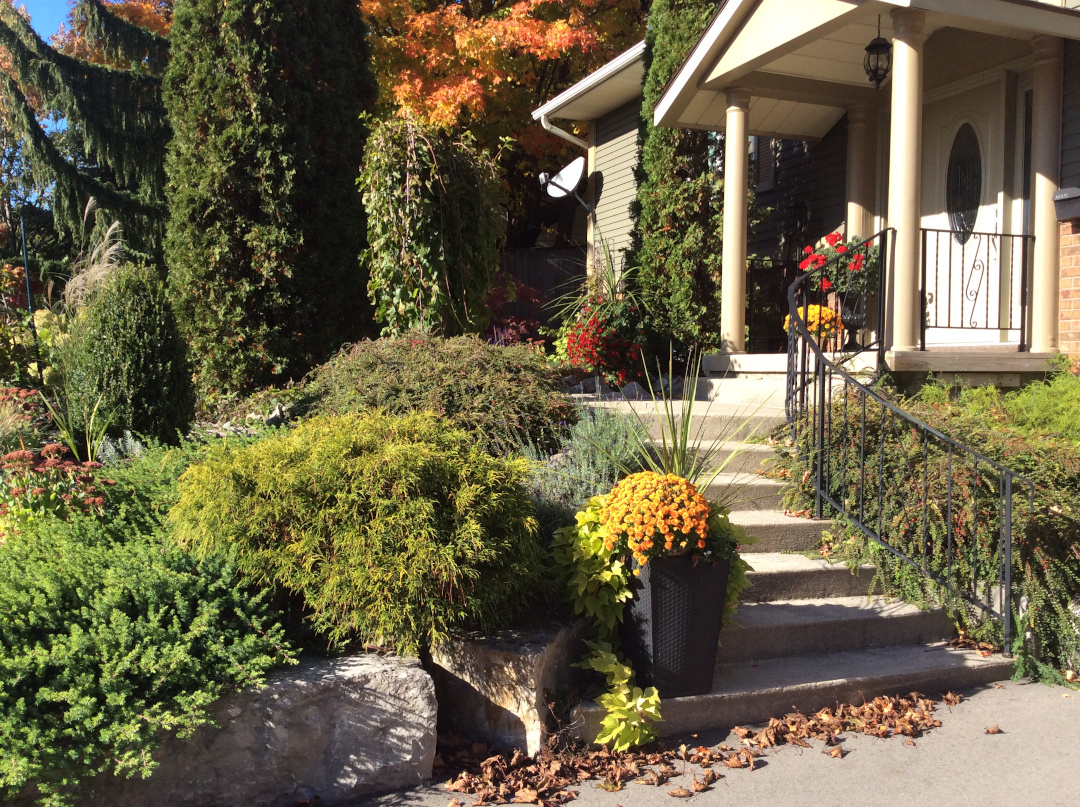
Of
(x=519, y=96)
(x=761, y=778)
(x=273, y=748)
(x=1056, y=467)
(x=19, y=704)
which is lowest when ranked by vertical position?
(x=761, y=778)

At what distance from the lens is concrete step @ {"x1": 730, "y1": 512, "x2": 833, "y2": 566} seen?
14.2 ft

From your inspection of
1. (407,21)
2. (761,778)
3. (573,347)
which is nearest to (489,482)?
(761,778)

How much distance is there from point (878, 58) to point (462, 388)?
4.66 metres

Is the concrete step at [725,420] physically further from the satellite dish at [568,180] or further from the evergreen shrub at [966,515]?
the satellite dish at [568,180]

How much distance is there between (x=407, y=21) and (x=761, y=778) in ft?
41.5

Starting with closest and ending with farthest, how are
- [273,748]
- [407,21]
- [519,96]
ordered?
[273,748] → [407,21] → [519,96]

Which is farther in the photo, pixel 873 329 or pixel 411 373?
pixel 873 329

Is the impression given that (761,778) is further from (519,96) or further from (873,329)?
(519,96)

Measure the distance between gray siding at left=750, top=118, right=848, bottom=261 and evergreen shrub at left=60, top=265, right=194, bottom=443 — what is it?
6865 mm

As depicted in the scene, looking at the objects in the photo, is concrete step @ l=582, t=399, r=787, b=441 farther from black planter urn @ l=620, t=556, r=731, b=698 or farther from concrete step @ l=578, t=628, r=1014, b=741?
black planter urn @ l=620, t=556, r=731, b=698

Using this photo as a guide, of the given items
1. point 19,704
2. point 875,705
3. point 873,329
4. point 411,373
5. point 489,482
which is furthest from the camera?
point 873,329

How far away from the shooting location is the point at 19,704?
231cm

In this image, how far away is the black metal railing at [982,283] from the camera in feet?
21.3

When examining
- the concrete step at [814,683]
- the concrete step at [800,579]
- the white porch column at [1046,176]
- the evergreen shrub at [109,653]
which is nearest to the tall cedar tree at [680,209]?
the white porch column at [1046,176]
